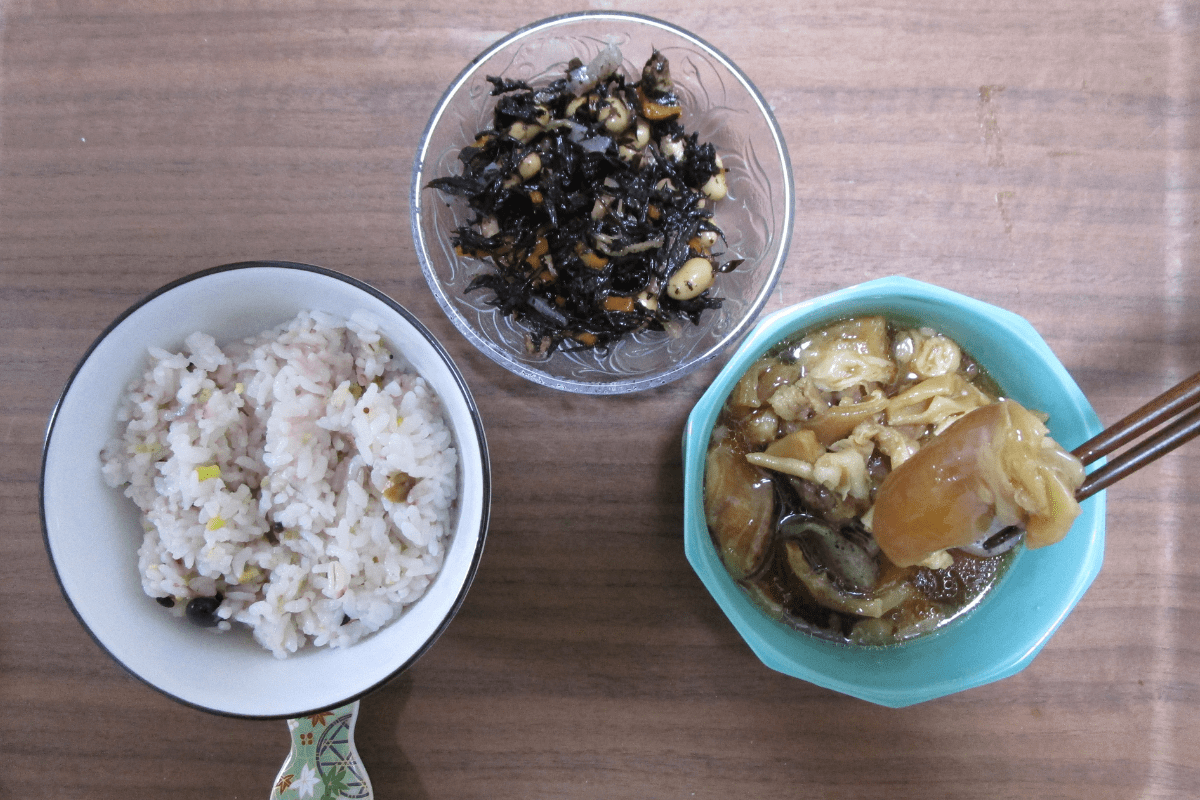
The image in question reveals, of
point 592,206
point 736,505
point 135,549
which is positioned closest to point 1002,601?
point 736,505

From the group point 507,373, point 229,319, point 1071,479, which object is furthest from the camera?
point 507,373

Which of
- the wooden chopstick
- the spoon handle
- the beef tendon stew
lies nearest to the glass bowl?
the beef tendon stew

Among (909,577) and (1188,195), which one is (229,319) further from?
(1188,195)

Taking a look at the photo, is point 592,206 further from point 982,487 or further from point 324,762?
point 324,762

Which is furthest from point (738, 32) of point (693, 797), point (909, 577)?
point (693, 797)

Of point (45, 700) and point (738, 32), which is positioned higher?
point (738, 32)

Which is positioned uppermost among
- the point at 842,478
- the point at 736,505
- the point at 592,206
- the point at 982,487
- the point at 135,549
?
the point at 592,206

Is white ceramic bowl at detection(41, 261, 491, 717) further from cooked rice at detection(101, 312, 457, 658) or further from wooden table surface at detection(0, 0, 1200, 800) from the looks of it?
wooden table surface at detection(0, 0, 1200, 800)
